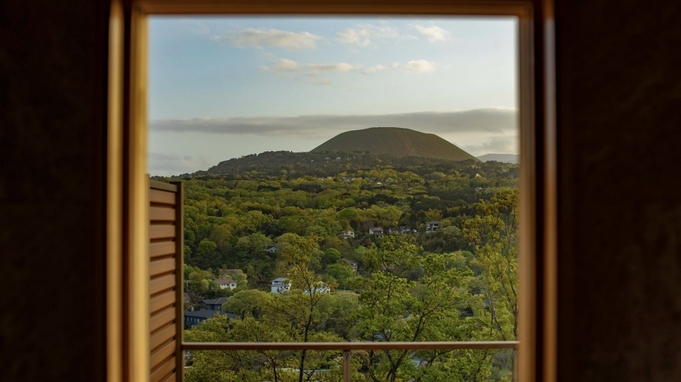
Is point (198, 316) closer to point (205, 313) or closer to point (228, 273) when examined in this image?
point (205, 313)

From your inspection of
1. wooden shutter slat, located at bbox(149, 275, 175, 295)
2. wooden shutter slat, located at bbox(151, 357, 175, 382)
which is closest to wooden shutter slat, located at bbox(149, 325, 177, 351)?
wooden shutter slat, located at bbox(151, 357, 175, 382)

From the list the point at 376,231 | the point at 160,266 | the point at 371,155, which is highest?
the point at 371,155

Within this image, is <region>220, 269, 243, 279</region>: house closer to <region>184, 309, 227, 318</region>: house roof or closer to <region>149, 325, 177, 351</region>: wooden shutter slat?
<region>184, 309, 227, 318</region>: house roof
